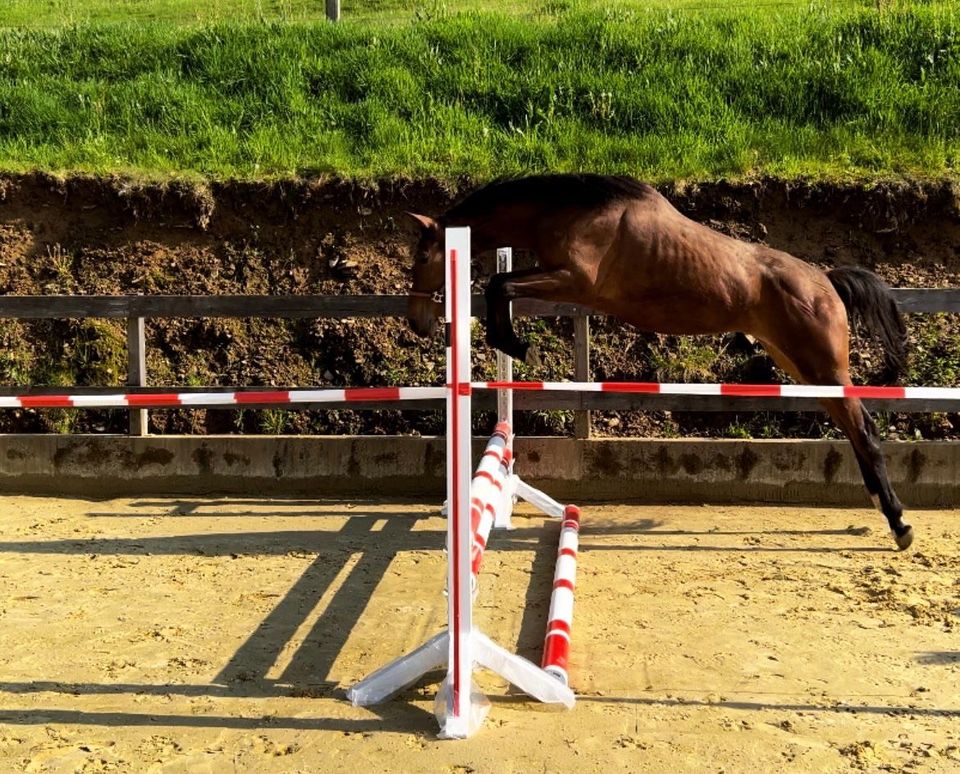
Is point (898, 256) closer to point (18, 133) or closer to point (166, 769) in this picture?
point (166, 769)

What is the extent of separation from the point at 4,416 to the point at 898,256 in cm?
807

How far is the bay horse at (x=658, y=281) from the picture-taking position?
18.4 ft

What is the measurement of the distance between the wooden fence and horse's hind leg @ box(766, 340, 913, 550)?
922mm

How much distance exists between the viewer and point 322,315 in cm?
747

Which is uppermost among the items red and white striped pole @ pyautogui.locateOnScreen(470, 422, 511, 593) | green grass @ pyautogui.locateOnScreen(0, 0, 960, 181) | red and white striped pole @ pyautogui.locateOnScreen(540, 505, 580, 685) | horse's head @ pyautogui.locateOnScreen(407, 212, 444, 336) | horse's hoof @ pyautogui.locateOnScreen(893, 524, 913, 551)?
green grass @ pyautogui.locateOnScreen(0, 0, 960, 181)

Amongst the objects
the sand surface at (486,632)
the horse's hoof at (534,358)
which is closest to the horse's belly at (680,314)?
the sand surface at (486,632)

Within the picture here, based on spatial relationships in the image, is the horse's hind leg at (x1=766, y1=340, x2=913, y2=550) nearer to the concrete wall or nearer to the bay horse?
the bay horse

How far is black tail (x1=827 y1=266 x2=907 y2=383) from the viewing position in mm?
6211

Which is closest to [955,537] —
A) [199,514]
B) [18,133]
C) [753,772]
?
[753,772]

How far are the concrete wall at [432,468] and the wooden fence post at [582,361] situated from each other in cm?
14

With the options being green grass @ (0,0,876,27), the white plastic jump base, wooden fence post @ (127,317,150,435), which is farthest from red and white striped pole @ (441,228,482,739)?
green grass @ (0,0,876,27)

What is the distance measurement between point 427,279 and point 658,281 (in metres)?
1.38

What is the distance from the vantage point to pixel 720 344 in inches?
342

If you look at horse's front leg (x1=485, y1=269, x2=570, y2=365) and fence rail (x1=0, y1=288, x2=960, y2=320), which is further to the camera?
fence rail (x1=0, y1=288, x2=960, y2=320)
